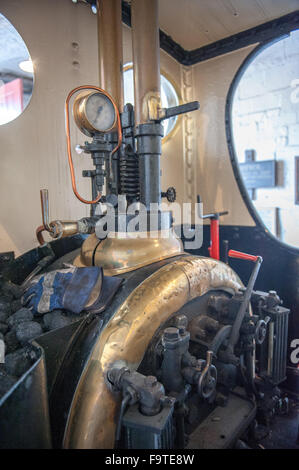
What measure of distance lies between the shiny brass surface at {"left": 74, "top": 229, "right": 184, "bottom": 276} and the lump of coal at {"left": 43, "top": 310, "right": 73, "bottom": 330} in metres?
0.25

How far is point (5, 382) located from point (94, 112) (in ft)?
3.51

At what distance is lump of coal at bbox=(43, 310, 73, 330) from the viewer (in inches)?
44.8

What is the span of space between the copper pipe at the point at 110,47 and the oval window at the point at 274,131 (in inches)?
97.7

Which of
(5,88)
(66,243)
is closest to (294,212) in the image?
(66,243)

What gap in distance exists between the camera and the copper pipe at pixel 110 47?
5.57 ft

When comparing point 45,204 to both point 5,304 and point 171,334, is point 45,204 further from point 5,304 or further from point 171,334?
point 171,334

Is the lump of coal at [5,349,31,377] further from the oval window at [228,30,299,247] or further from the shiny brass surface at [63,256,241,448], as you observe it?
the oval window at [228,30,299,247]

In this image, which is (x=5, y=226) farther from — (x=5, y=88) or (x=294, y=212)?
(x=294, y=212)

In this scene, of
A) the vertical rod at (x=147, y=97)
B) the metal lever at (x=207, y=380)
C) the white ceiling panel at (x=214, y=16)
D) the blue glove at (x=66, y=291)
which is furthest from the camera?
the white ceiling panel at (x=214, y=16)

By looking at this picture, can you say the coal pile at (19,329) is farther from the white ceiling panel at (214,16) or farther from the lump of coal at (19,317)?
the white ceiling panel at (214,16)

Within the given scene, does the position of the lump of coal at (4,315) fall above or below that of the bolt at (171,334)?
above

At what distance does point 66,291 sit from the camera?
120 centimetres

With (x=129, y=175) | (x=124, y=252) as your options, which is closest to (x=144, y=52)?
(x=129, y=175)

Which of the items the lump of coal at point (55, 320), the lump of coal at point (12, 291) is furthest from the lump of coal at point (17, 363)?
the lump of coal at point (12, 291)
